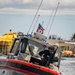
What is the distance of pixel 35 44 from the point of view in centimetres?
2014

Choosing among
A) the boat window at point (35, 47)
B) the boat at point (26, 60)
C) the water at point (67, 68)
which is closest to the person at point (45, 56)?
the boat at point (26, 60)

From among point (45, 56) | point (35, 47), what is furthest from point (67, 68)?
point (45, 56)

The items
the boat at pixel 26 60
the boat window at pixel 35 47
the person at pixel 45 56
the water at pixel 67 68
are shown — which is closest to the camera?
the boat at pixel 26 60

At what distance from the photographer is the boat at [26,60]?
18109mm

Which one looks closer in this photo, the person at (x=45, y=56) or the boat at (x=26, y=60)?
the boat at (x=26, y=60)

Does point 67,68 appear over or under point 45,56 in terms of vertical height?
under

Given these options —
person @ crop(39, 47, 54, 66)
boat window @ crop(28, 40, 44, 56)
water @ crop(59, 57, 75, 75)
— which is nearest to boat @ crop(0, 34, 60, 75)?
boat window @ crop(28, 40, 44, 56)

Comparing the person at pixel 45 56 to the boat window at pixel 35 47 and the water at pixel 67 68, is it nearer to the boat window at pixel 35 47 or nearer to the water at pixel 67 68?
the boat window at pixel 35 47

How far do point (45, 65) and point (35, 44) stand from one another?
95 cm

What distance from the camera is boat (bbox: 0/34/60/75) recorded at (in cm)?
1811

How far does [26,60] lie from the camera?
19.2 m

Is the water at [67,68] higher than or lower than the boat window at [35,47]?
lower

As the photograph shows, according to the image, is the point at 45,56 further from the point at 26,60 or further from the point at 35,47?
the point at 26,60

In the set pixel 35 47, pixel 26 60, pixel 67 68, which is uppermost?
pixel 35 47
